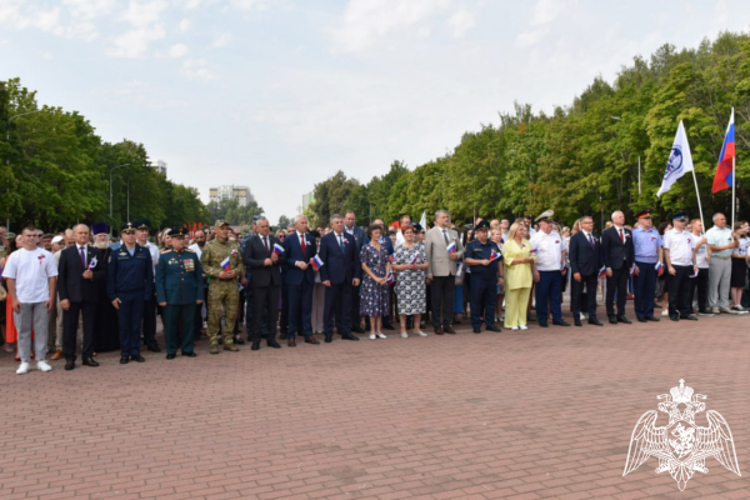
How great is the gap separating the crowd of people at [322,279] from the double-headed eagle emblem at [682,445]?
19.7 feet

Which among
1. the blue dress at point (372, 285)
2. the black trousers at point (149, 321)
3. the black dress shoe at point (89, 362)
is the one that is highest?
the blue dress at point (372, 285)

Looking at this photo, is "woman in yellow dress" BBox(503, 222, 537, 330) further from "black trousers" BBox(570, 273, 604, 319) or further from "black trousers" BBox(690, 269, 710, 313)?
"black trousers" BBox(690, 269, 710, 313)

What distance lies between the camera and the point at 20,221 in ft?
150

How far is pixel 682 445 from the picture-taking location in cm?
474

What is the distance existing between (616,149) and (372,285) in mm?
39137

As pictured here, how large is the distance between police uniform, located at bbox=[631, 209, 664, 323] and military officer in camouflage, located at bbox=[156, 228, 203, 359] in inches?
325

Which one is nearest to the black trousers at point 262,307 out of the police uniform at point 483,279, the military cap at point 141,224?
the military cap at point 141,224

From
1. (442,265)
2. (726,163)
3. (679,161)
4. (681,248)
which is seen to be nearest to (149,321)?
(442,265)

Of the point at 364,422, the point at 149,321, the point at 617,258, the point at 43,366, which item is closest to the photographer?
the point at 364,422

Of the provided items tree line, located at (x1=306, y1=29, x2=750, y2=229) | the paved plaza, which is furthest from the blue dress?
tree line, located at (x1=306, y1=29, x2=750, y2=229)

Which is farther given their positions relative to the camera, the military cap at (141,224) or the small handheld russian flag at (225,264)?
the small handheld russian flag at (225,264)

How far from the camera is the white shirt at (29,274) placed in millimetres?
8539

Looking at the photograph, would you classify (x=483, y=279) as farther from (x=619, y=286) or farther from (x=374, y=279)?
(x=619, y=286)

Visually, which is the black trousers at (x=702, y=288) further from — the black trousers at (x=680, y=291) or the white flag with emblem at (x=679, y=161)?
the white flag with emblem at (x=679, y=161)
